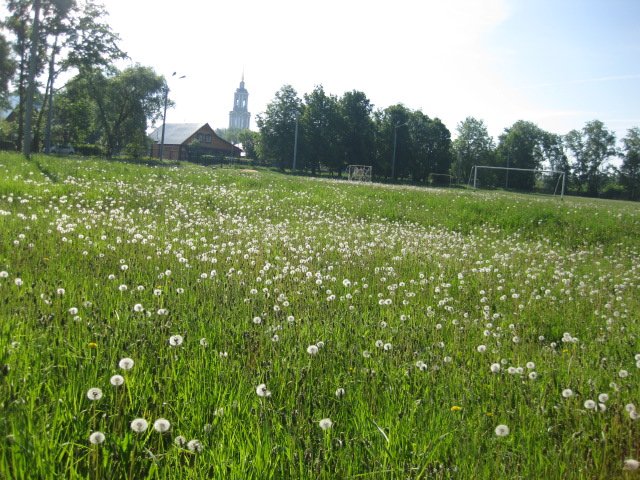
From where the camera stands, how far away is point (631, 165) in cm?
10350

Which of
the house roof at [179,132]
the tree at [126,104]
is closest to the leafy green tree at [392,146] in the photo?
the house roof at [179,132]

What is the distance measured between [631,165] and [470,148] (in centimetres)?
3137

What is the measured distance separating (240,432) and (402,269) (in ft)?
18.3

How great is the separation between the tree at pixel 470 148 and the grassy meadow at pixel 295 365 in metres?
99.7

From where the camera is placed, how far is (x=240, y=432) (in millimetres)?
2734

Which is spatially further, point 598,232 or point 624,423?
point 598,232

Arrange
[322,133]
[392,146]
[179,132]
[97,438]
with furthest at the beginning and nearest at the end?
1. [179,132]
2. [392,146]
3. [322,133]
4. [97,438]

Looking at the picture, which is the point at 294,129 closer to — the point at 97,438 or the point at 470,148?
the point at 470,148

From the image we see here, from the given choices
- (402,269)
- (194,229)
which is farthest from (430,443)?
(194,229)

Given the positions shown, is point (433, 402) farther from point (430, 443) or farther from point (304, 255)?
point (304, 255)

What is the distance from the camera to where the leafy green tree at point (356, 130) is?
82.5m

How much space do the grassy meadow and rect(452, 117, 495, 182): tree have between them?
327 ft

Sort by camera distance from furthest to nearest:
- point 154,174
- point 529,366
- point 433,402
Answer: point 154,174
point 529,366
point 433,402

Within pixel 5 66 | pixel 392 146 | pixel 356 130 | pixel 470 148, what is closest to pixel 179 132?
pixel 356 130
